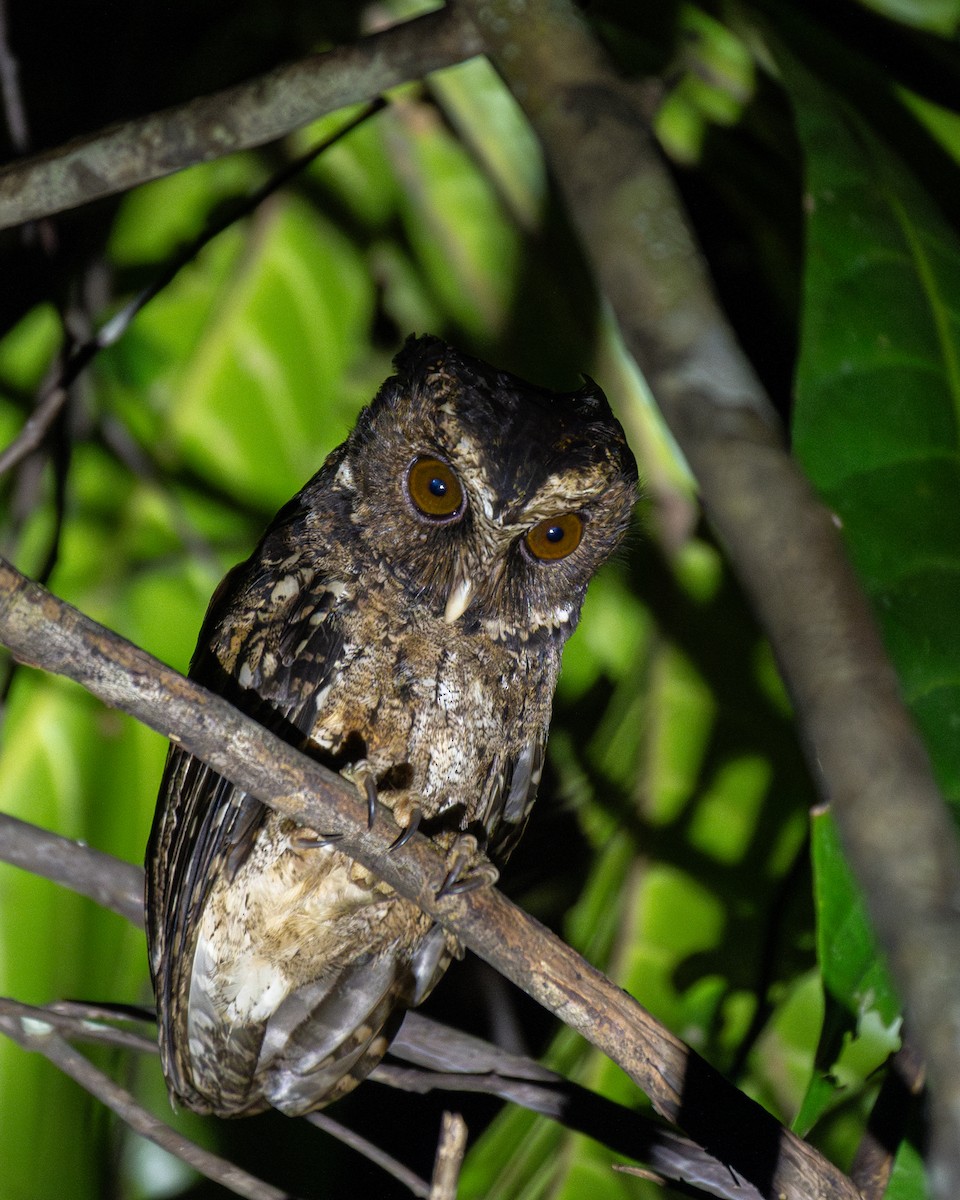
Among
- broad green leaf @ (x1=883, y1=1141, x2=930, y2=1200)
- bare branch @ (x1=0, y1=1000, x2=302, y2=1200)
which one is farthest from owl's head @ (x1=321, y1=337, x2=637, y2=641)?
broad green leaf @ (x1=883, y1=1141, x2=930, y2=1200)

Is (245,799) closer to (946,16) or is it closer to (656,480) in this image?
(656,480)

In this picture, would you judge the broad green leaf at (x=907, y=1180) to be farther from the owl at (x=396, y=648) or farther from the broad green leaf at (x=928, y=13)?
the broad green leaf at (x=928, y=13)

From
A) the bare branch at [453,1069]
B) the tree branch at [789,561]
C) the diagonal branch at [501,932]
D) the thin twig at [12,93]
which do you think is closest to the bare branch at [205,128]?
the tree branch at [789,561]

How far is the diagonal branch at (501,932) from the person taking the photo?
3.53 feet

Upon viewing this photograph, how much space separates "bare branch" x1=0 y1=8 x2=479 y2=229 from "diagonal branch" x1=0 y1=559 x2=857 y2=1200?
1.35 ft

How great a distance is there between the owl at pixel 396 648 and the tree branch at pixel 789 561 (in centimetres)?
82

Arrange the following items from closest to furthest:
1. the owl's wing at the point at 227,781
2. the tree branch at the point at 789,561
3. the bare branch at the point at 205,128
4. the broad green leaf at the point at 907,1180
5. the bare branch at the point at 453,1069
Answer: the tree branch at the point at 789,561 < the bare branch at the point at 205,128 < the broad green leaf at the point at 907,1180 < the bare branch at the point at 453,1069 < the owl's wing at the point at 227,781

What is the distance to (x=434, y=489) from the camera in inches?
69.2

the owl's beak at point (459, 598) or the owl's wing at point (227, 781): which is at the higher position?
the owl's beak at point (459, 598)

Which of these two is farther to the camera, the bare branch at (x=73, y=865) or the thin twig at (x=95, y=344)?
the thin twig at (x=95, y=344)

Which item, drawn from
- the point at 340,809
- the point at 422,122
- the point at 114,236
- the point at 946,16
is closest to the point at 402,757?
the point at 340,809

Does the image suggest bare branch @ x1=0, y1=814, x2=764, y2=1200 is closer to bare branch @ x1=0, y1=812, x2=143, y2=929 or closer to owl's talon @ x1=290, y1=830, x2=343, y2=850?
bare branch @ x1=0, y1=812, x2=143, y2=929

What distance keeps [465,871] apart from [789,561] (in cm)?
107

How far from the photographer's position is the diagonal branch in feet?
3.53
